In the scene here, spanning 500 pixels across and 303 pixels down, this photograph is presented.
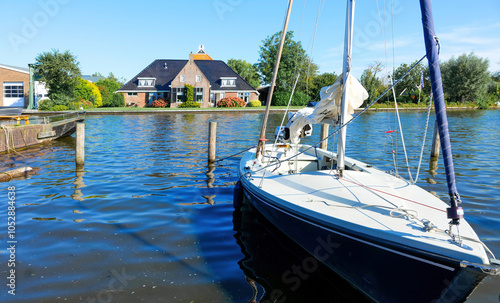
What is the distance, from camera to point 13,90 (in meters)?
47.8

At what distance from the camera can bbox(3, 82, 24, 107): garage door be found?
47.4m

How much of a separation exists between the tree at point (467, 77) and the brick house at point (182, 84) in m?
38.9

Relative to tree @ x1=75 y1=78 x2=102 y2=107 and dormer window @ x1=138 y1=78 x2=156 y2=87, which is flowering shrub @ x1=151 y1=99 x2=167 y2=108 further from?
tree @ x1=75 y1=78 x2=102 y2=107

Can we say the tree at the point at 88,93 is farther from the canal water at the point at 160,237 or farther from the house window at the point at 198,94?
the canal water at the point at 160,237

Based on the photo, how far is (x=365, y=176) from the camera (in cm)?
694

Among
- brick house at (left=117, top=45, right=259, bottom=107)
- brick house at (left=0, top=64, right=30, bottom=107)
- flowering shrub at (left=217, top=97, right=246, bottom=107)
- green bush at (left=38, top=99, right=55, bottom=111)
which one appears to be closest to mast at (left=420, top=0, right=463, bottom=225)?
green bush at (left=38, top=99, right=55, bottom=111)

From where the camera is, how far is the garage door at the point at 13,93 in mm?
47438

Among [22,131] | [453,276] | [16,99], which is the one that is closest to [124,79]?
[16,99]

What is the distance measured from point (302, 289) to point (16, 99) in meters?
54.8

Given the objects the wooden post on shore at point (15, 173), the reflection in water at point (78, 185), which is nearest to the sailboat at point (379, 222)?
the reflection in water at point (78, 185)

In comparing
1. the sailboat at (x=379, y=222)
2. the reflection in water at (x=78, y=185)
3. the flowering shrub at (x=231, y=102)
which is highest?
the flowering shrub at (x=231, y=102)

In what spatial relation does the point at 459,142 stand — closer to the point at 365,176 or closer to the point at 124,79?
the point at 365,176

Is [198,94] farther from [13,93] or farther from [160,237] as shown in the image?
[160,237]

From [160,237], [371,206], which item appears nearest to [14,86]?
[160,237]
